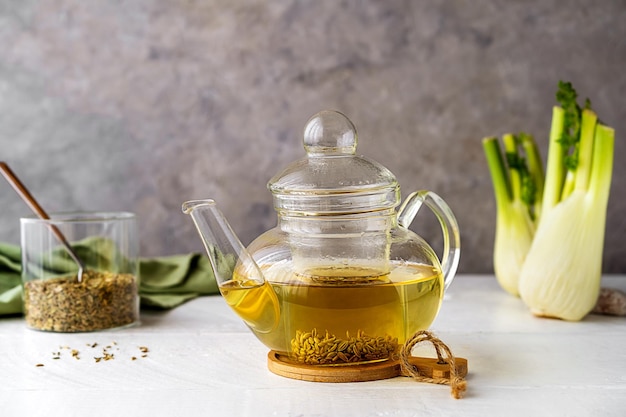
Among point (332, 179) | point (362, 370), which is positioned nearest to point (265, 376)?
point (362, 370)

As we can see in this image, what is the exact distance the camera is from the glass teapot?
811 mm

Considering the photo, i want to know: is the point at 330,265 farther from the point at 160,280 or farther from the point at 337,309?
the point at 160,280

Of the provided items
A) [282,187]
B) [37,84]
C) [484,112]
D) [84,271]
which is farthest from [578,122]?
[37,84]

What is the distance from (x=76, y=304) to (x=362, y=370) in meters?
0.47

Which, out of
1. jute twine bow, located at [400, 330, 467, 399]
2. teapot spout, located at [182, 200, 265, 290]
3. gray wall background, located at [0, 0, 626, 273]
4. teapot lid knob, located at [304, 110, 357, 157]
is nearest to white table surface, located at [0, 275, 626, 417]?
jute twine bow, located at [400, 330, 467, 399]

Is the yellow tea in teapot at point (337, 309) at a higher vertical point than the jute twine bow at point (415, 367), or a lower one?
higher

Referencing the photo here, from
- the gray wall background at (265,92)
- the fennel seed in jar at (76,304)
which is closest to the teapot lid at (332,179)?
the fennel seed in jar at (76,304)

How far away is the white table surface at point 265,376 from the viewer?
0.76 metres

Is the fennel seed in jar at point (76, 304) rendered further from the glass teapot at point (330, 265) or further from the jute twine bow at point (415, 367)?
the jute twine bow at point (415, 367)

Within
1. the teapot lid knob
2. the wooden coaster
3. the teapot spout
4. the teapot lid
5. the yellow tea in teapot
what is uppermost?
the teapot lid knob

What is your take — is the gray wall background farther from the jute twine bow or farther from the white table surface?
the jute twine bow

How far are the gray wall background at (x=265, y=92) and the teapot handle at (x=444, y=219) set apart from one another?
675 millimetres

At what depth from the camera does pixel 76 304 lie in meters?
1.11

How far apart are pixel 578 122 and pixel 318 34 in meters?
0.58
